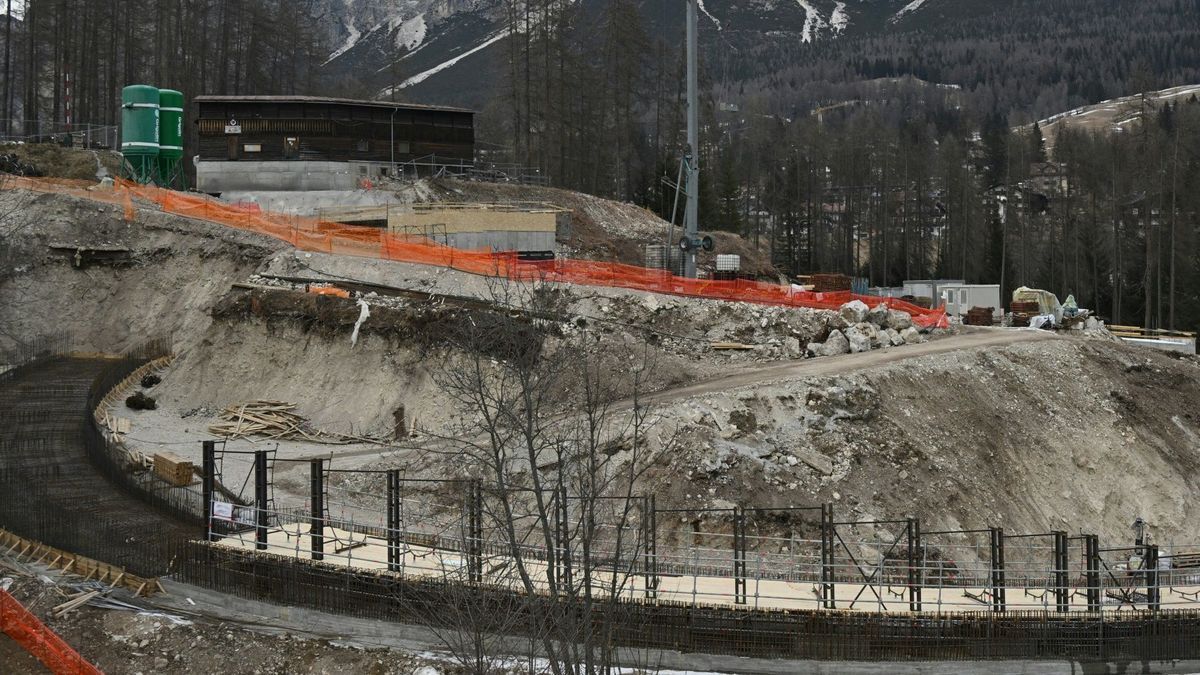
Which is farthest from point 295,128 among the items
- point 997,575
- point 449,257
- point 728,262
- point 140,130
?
point 997,575

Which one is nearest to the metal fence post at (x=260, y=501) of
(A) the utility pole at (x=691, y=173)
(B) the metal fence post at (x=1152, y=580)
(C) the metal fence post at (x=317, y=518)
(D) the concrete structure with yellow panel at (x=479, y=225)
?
(C) the metal fence post at (x=317, y=518)

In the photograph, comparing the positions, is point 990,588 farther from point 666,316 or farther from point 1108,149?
point 1108,149

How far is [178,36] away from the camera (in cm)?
7406

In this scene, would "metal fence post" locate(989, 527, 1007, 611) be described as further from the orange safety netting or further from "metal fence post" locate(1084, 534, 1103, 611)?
the orange safety netting

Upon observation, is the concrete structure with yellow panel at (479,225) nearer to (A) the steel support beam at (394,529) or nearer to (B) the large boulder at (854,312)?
(B) the large boulder at (854,312)

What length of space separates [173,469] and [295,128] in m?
27.9

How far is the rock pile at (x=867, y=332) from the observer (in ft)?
122

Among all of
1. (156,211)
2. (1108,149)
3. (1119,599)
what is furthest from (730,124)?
(1119,599)

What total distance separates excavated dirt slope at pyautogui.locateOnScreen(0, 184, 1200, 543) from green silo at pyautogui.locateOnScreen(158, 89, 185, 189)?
9.42 meters

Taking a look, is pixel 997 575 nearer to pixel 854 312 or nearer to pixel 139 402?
pixel 854 312

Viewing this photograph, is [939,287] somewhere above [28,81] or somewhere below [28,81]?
below

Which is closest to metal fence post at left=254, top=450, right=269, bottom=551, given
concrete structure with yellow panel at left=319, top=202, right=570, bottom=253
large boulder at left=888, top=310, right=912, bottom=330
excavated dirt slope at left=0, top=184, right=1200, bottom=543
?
excavated dirt slope at left=0, top=184, right=1200, bottom=543

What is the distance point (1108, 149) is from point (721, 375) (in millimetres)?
55874

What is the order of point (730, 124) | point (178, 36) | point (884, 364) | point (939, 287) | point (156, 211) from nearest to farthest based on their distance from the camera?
point (884, 364)
point (156, 211)
point (939, 287)
point (178, 36)
point (730, 124)
